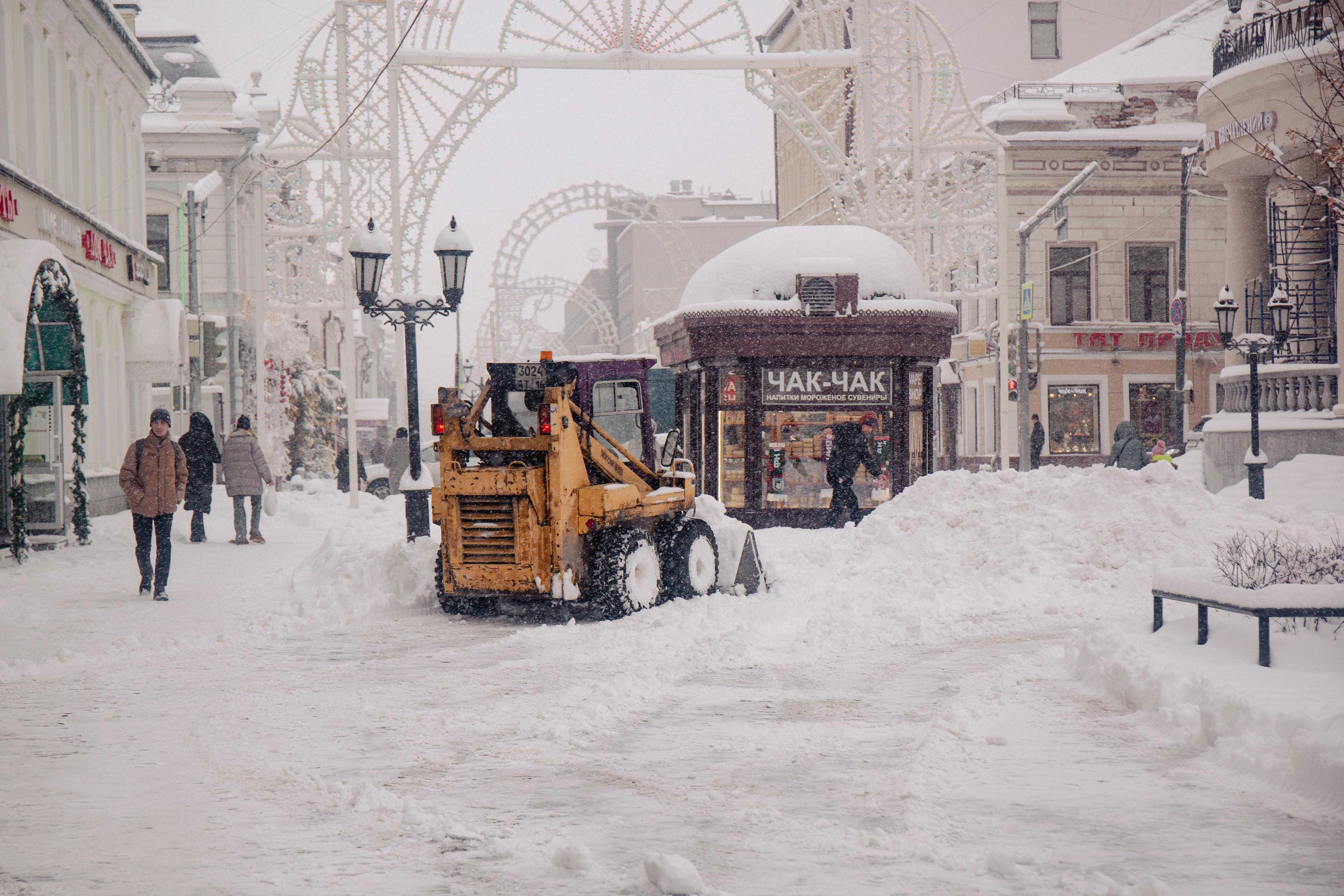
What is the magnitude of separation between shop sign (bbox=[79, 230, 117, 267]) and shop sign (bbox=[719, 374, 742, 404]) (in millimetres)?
10310

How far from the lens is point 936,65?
25703 millimetres

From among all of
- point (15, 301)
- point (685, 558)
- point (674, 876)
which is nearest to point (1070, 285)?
point (685, 558)

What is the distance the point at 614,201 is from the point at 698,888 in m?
49.5

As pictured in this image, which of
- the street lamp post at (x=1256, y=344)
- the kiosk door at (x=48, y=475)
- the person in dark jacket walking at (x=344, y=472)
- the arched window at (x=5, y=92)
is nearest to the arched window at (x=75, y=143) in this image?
the arched window at (x=5, y=92)

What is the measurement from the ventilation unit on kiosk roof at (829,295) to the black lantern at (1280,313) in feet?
21.4

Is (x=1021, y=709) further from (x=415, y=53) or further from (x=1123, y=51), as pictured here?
(x=1123, y=51)

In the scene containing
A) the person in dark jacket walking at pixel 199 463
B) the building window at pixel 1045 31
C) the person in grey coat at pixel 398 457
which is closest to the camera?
the person in dark jacket walking at pixel 199 463

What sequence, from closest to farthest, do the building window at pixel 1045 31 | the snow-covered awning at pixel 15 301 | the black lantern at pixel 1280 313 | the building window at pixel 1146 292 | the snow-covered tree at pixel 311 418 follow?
the snow-covered awning at pixel 15 301 < the black lantern at pixel 1280 313 < the snow-covered tree at pixel 311 418 < the building window at pixel 1146 292 < the building window at pixel 1045 31

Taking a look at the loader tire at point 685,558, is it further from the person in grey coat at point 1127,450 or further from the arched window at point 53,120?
the arched window at point 53,120

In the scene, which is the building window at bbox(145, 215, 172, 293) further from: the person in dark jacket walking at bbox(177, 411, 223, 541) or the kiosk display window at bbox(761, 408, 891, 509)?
the kiosk display window at bbox(761, 408, 891, 509)

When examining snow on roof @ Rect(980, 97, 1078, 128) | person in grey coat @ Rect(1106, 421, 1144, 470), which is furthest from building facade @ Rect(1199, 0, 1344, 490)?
snow on roof @ Rect(980, 97, 1078, 128)

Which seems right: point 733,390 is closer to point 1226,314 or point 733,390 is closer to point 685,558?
point 1226,314

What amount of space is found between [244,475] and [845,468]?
8594mm

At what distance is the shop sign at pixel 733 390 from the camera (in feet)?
68.2
